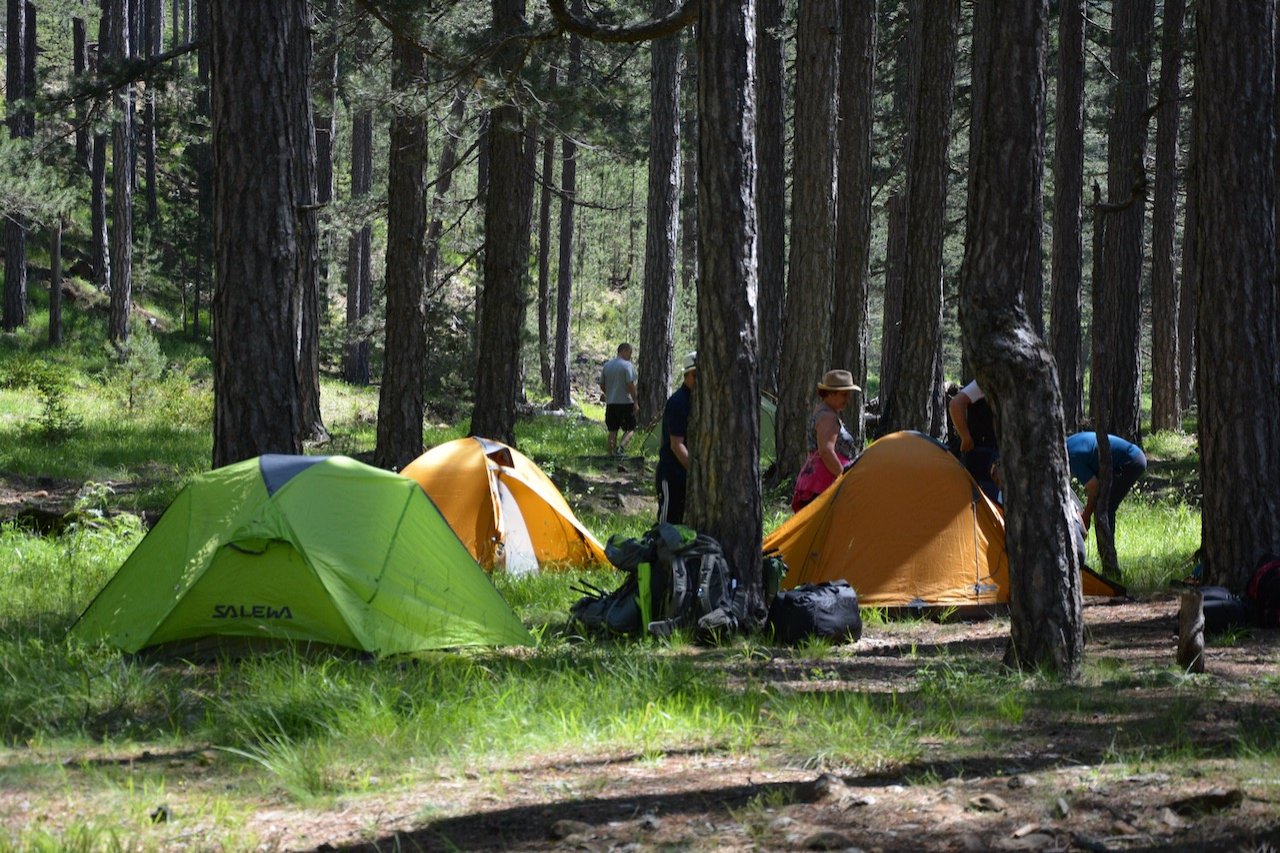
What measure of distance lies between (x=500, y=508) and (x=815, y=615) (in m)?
3.24

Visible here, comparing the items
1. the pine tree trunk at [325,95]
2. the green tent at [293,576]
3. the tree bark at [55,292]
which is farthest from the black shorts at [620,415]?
the tree bark at [55,292]

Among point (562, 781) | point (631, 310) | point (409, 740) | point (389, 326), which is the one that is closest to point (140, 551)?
point (409, 740)

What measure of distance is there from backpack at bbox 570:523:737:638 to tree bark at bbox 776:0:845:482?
6.73 metres

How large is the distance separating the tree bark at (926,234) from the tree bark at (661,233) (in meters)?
7.99

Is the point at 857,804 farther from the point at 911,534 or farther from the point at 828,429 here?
the point at 828,429

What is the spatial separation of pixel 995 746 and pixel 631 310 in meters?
50.1

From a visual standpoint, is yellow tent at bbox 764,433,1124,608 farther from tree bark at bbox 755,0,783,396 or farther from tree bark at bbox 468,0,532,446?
tree bark at bbox 468,0,532,446

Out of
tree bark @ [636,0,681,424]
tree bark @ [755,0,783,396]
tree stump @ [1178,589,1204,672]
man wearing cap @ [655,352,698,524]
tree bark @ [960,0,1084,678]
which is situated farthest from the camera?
tree bark @ [636,0,681,424]

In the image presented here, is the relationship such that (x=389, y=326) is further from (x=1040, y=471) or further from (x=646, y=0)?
(x=1040, y=471)

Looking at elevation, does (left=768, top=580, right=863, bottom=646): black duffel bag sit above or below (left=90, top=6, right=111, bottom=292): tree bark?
below

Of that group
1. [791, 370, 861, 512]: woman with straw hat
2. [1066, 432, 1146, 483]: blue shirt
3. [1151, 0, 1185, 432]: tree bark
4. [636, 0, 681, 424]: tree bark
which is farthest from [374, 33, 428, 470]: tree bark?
[1151, 0, 1185, 432]: tree bark

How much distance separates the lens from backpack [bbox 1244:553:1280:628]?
8094mm

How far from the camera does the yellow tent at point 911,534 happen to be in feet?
29.0

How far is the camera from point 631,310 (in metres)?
54.8
